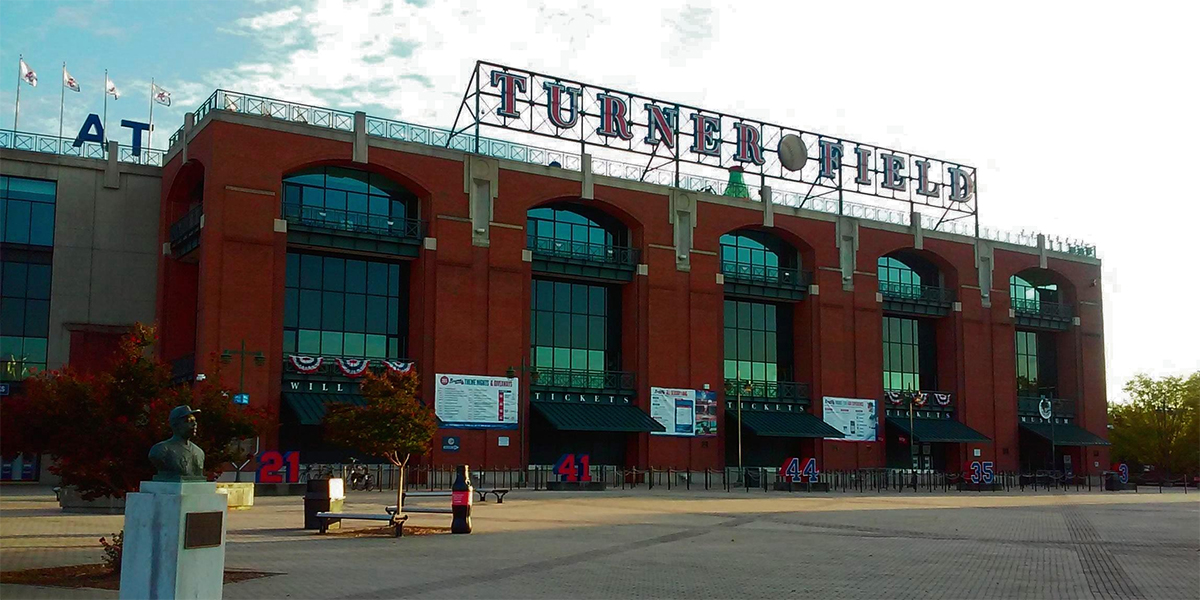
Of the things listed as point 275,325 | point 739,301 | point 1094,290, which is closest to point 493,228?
point 275,325

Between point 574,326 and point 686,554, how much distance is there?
38764 mm

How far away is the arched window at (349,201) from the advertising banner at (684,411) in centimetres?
1547

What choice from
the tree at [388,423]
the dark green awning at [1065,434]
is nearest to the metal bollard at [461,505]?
the tree at [388,423]

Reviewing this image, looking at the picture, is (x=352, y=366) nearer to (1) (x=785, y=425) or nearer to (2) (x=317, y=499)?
(1) (x=785, y=425)

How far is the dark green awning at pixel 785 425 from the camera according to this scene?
194 ft

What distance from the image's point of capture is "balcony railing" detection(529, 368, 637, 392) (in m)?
54.9

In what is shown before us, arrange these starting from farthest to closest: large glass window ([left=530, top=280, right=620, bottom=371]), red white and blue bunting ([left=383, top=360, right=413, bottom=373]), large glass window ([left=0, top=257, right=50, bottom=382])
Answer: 1. large glass window ([left=530, top=280, right=620, bottom=371])
2. red white and blue bunting ([left=383, top=360, right=413, bottom=373])
3. large glass window ([left=0, top=257, right=50, bottom=382])

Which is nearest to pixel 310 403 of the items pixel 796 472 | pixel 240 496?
pixel 240 496

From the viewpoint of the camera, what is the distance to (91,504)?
2833cm

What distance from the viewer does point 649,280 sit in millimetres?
58188

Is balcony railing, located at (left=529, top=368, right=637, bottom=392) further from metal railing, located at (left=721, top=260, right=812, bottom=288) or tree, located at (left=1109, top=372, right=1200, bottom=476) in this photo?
tree, located at (left=1109, top=372, right=1200, bottom=476)

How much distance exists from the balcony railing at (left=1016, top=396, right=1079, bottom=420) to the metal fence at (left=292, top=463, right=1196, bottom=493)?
5281 mm

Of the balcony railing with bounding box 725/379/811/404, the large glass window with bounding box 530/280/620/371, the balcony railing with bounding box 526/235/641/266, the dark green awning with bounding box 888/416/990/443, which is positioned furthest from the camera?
the dark green awning with bounding box 888/416/990/443

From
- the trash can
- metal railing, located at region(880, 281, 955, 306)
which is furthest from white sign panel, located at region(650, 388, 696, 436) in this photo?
the trash can
